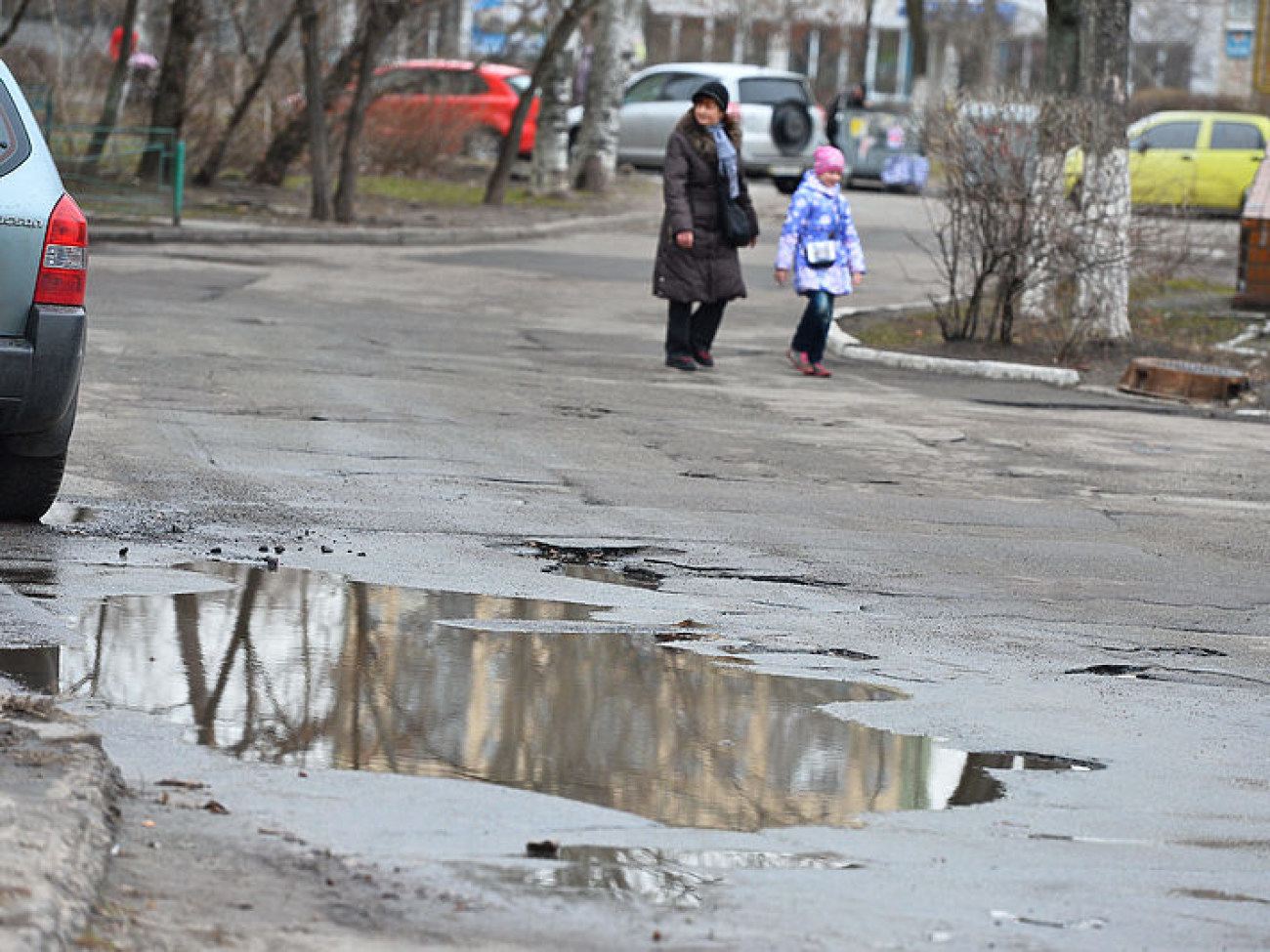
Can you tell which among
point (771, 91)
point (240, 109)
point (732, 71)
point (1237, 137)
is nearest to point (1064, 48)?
point (240, 109)

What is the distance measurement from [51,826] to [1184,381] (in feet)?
37.5

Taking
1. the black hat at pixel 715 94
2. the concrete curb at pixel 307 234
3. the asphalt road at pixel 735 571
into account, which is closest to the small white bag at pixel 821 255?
the asphalt road at pixel 735 571

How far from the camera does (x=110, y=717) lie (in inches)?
203

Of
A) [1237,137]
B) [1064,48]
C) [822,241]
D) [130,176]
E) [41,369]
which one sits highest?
[1064,48]

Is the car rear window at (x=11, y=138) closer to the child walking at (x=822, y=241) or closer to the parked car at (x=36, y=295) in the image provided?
the parked car at (x=36, y=295)

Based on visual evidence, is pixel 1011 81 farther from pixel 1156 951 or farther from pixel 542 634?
pixel 1156 951

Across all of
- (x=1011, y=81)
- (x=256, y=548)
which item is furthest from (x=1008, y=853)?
(x=1011, y=81)

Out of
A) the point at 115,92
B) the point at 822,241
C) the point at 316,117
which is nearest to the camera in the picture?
the point at 822,241

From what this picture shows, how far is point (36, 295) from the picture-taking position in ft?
23.7

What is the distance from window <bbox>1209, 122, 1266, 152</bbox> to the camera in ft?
98.5

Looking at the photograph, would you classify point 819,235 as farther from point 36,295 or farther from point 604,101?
point 604,101

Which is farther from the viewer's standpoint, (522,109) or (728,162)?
(522,109)

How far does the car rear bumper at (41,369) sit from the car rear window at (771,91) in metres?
27.7

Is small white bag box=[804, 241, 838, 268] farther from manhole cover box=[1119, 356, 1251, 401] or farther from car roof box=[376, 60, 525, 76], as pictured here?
car roof box=[376, 60, 525, 76]
